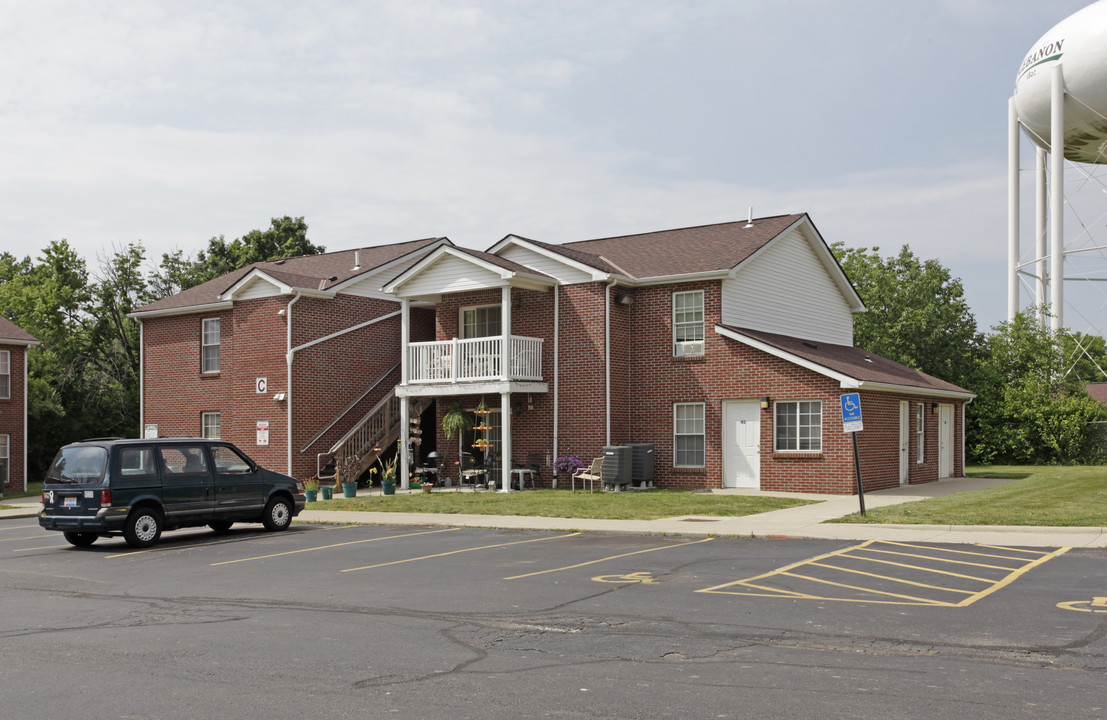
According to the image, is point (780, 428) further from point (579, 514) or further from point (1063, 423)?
point (1063, 423)

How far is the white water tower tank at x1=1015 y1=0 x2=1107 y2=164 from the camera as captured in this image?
1352 inches

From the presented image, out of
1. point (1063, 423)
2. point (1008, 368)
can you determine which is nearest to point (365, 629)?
point (1063, 423)

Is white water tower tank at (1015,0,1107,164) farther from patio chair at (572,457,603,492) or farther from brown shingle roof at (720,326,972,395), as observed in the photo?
patio chair at (572,457,603,492)

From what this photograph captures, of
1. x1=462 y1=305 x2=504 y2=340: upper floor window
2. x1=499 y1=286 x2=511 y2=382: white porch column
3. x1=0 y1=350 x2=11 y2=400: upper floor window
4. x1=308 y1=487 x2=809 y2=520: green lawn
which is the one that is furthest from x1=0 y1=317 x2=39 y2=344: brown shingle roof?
x1=499 y1=286 x2=511 y2=382: white porch column

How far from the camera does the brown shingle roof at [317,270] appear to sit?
31.3 m

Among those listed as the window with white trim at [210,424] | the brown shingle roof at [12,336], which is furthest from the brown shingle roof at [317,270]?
the brown shingle roof at [12,336]

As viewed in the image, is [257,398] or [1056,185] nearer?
[257,398]

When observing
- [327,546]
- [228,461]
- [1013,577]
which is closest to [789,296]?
[228,461]

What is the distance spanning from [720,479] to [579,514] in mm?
6895

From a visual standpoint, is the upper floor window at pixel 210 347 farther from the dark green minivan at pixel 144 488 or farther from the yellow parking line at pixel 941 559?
the yellow parking line at pixel 941 559

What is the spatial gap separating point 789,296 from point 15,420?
25.4 meters

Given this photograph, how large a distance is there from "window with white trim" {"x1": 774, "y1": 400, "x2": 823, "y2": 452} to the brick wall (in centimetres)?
2472

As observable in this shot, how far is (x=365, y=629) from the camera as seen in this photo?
9.32 metres

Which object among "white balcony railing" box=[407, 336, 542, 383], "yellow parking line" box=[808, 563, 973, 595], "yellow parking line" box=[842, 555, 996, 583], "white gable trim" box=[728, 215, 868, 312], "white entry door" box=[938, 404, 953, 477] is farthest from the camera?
"white entry door" box=[938, 404, 953, 477]
